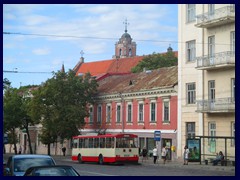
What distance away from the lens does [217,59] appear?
41062 millimetres

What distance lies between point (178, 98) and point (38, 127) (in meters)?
33.1

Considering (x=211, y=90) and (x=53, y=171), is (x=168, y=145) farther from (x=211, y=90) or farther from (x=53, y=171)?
(x=53, y=171)

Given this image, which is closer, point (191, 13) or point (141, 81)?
point (191, 13)

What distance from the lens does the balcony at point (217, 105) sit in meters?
39.5

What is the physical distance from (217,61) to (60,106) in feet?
71.3

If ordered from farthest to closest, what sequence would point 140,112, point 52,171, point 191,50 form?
point 140,112 < point 191,50 < point 52,171

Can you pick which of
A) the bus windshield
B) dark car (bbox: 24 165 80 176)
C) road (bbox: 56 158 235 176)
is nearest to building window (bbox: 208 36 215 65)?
the bus windshield

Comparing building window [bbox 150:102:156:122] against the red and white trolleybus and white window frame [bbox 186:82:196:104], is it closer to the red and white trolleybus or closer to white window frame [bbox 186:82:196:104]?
white window frame [bbox 186:82:196:104]

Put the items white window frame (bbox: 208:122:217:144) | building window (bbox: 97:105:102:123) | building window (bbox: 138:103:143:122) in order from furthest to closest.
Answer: building window (bbox: 97:105:102:123), building window (bbox: 138:103:143:122), white window frame (bbox: 208:122:217:144)

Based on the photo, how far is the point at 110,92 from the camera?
57781 millimetres

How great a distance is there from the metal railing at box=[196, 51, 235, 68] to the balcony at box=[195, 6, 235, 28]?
246 cm

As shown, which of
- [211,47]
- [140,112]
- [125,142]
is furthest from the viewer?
[140,112]

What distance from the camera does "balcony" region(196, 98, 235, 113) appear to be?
129ft

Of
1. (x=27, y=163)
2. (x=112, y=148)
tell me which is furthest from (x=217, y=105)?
(x=27, y=163)
